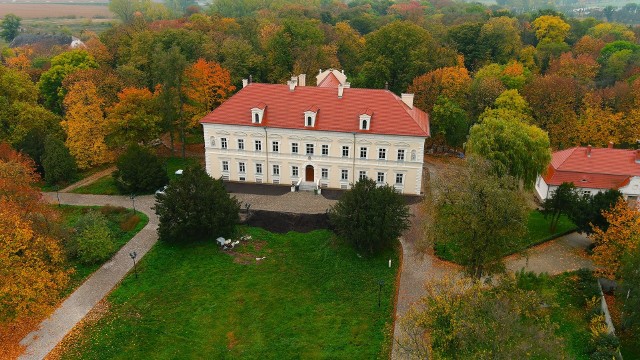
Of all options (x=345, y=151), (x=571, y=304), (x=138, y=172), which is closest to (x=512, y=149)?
(x=571, y=304)

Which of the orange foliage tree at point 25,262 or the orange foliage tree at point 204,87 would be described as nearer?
the orange foliage tree at point 25,262

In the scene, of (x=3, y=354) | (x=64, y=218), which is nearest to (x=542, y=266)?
(x=3, y=354)

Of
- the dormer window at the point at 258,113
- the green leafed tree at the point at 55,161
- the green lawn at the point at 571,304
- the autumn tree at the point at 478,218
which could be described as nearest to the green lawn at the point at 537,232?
the green lawn at the point at 571,304

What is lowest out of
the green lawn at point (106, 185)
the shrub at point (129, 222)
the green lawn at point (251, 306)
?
the green lawn at point (106, 185)

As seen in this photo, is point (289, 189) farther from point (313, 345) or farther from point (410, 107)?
point (313, 345)

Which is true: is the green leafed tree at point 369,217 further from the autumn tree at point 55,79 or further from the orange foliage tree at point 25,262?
the autumn tree at point 55,79

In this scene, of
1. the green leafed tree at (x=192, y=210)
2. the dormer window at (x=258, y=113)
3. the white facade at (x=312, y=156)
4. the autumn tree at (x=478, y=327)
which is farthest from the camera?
the dormer window at (x=258, y=113)

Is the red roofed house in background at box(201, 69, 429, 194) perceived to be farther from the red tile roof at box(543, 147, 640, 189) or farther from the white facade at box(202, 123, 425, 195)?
the red tile roof at box(543, 147, 640, 189)
